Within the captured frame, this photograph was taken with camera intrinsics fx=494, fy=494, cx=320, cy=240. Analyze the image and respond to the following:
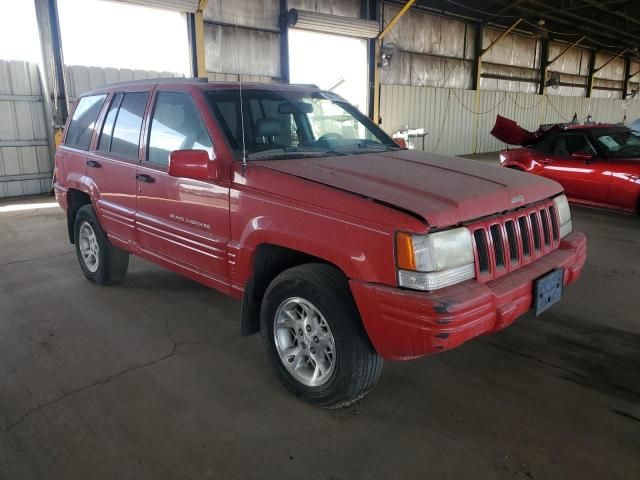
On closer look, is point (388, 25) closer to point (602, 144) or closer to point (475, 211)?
point (602, 144)

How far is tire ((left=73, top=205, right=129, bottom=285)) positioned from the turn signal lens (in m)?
3.14

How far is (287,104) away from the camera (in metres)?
3.54

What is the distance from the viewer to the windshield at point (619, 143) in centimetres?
729

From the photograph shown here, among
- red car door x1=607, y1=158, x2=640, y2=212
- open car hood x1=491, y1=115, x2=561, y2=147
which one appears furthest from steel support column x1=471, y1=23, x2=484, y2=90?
red car door x1=607, y1=158, x2=640, y2=212

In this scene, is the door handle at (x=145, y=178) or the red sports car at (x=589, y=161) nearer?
the door handle at (x=145, y=178)

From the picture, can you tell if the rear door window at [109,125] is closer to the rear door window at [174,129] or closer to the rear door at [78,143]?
the rear door at [78,143]

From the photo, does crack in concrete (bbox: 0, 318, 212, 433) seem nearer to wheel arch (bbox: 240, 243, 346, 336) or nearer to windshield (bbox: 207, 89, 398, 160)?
wheel arch (bbox: 240, 243, 346, 336)

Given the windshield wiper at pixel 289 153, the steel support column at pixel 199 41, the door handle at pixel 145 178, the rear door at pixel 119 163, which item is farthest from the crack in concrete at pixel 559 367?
the steel support column at pixel 199 41

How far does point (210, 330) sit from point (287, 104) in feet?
5.79

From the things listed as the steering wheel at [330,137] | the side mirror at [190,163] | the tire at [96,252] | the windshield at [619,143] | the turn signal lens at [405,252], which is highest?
the steering wheel at [330,137]

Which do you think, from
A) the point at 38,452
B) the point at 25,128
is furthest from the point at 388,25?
the point at 38,452

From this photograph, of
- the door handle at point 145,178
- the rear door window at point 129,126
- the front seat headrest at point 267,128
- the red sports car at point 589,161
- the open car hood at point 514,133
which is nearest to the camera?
the front seat headrest at point 267,128

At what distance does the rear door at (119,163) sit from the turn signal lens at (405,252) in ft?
7.57

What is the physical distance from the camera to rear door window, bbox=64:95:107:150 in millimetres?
4363
